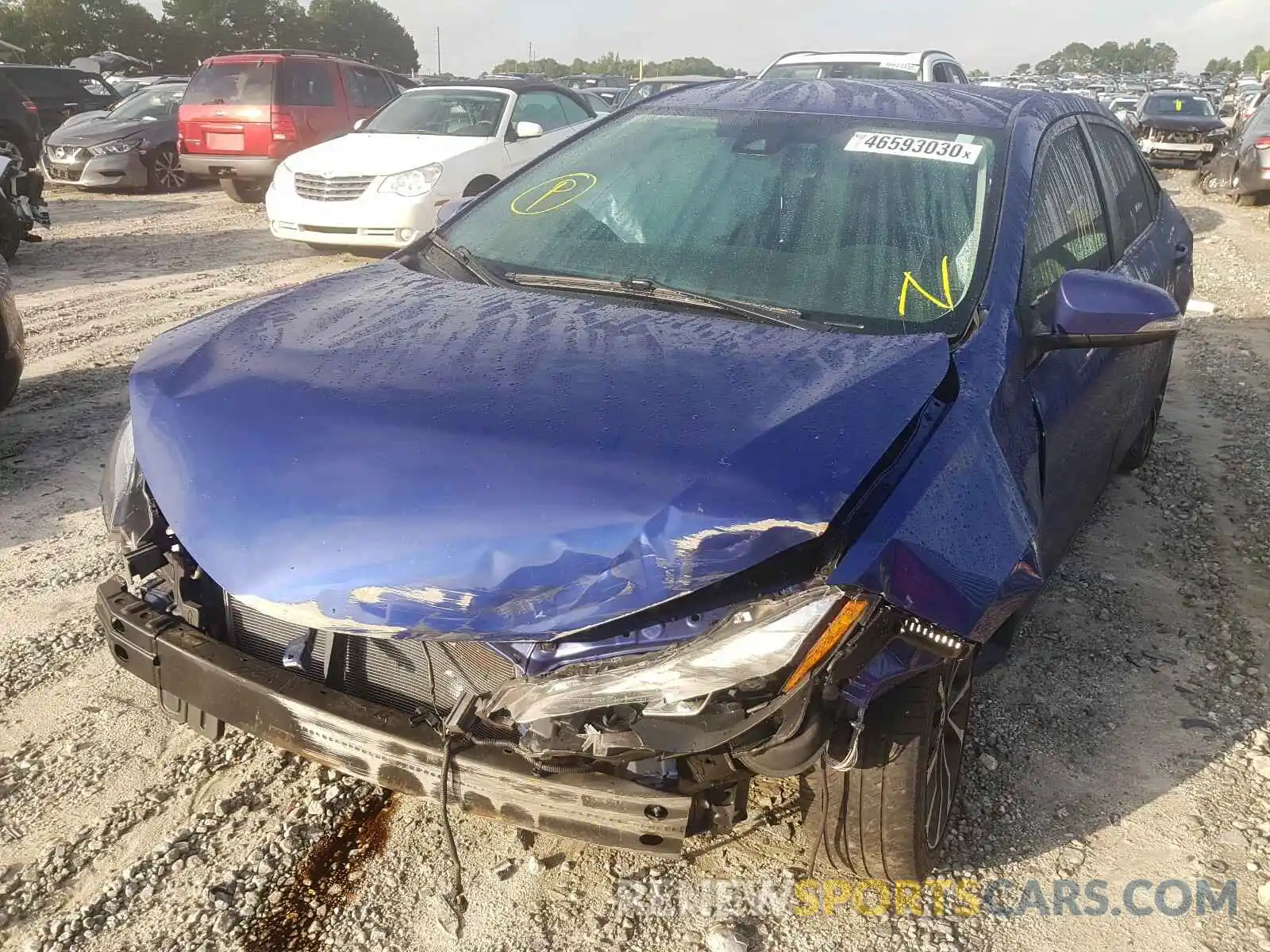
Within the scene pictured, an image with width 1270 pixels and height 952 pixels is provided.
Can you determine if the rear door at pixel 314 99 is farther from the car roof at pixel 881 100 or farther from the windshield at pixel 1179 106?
the windshield at pixel 1179 106

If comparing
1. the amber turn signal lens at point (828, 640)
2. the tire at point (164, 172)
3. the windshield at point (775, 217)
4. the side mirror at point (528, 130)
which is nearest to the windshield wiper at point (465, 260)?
the windshield at point (775, 217)

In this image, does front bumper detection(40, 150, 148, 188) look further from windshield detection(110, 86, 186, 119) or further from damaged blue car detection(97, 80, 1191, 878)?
damaged blue car detection(97, 80, 1191, 878)

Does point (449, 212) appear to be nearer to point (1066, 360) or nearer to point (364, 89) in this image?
point (1066, 360)

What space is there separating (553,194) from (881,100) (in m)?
1.06

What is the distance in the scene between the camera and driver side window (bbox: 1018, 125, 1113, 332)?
2449 millimetres

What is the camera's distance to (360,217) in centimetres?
806

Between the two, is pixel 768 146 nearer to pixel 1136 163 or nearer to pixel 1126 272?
pixel 1126 272

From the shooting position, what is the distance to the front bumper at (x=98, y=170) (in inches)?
470

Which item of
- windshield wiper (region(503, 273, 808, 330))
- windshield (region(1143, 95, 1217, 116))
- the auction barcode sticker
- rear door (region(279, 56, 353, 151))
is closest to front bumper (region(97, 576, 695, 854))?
windshield wiper (region(503, 273, 808, 330))

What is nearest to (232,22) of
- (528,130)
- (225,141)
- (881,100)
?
(225,141)

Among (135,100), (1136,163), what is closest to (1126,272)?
(1136,163)

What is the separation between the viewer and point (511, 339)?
213 centimetres

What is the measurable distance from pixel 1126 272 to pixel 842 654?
2.38 metres

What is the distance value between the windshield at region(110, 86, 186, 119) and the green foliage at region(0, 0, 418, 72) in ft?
73.4
